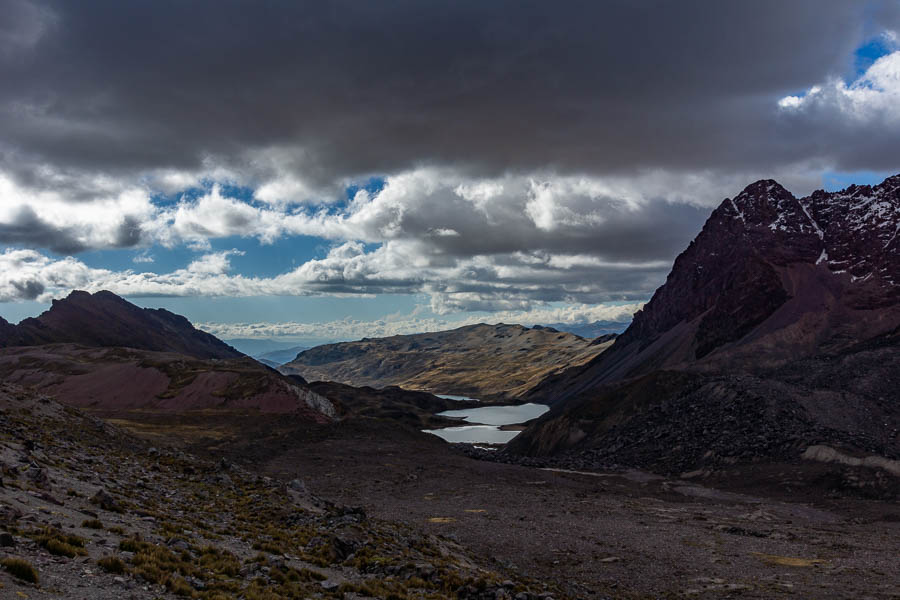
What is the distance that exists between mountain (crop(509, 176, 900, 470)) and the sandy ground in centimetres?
1472

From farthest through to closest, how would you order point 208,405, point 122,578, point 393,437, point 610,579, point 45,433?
point 208,405 → point 393,437 → point 45,433 → point 610,579 → point 122,578

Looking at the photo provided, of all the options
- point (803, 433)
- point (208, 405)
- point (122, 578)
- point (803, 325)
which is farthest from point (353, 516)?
point (803, 325)

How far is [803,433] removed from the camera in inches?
2916

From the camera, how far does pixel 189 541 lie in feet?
77.6

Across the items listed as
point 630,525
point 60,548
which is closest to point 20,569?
point 60,548

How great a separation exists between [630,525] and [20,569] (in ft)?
140

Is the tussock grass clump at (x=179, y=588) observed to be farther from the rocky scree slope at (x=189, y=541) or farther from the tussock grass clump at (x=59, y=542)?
→ the tussock grass clump at (x=59, y=542)

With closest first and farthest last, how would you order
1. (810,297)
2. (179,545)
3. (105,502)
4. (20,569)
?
(20,569), (179,545), (105,502), (810,297)

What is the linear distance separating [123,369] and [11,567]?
15160cm

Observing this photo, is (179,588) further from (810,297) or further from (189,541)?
(810,297)

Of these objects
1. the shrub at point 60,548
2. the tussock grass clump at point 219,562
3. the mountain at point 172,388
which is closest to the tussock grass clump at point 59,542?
the shrub at point 60,548

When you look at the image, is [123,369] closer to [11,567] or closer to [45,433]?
[45,433]

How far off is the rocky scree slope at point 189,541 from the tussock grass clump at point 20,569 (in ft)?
0.09

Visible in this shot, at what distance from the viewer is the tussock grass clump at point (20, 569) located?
15.2 m
